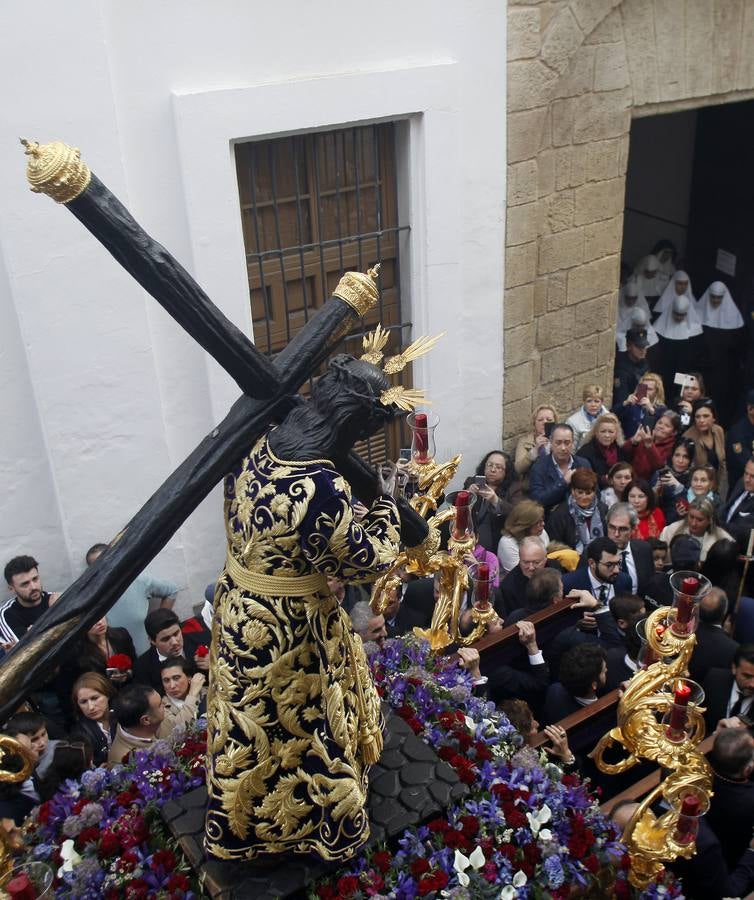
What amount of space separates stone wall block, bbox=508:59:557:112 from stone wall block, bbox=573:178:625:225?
35.9 inches

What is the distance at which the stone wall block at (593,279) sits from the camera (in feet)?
28.4

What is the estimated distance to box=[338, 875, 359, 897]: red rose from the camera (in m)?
3.81

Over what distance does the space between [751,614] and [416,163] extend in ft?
12.6

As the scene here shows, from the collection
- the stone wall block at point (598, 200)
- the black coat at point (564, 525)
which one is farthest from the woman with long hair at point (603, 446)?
the stone wall block at point (598, 200)

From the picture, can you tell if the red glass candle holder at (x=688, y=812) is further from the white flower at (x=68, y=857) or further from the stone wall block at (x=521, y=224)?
the stone wall block at (x=521, y=224)

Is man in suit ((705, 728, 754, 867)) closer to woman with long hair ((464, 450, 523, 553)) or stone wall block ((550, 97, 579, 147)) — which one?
woman with long hair ((464, 450, 523, 553))

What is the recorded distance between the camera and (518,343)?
27.5 ft

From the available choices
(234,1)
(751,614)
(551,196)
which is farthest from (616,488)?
(234,1)

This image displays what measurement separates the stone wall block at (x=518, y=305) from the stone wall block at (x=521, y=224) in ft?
1.24

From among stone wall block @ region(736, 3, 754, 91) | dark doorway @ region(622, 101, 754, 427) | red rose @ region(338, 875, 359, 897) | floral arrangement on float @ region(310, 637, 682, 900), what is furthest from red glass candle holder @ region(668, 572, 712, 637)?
dark doorway @ region(622, 101, 754, 427)

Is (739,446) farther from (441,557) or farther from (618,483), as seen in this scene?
(441,557)

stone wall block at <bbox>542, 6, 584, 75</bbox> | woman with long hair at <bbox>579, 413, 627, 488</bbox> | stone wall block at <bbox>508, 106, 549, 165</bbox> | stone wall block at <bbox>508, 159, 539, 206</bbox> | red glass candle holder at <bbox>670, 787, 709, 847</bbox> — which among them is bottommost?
woman with long hair at <bbox>579, 413, 627, 488</bbox>

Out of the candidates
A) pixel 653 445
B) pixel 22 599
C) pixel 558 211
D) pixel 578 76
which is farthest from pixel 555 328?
pixel 22 599

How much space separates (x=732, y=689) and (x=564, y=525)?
1.99 meters
